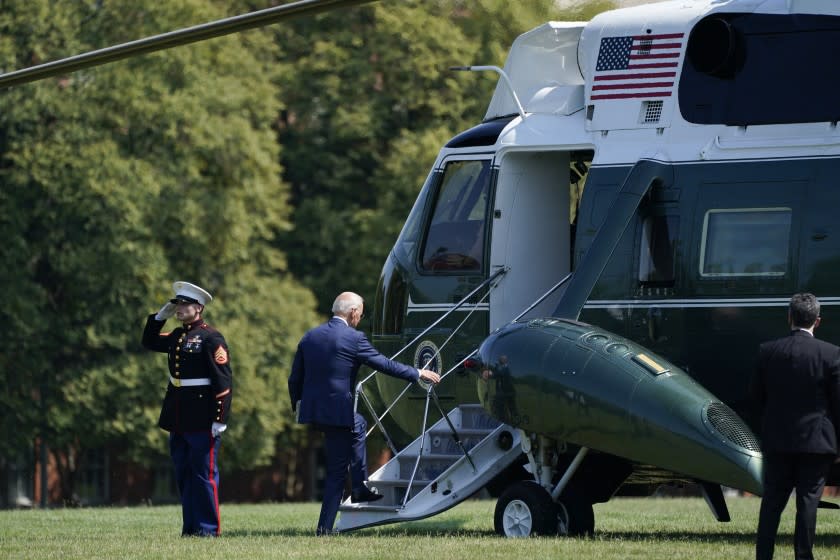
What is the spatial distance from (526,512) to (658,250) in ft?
7.14

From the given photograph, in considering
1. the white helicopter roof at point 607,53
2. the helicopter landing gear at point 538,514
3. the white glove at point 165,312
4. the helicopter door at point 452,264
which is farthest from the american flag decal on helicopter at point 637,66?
the white glove at point 165,312

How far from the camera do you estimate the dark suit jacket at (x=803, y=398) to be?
9719mm

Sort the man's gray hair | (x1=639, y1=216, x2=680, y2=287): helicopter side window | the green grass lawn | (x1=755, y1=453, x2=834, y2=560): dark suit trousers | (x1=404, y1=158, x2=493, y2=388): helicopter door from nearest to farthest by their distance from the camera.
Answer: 1. (x1=755, y1=453, x2=834, y2=560): dark suit trousers
2. the green grass lawn
3. (x1=639, y1=216, x2=680, y2=287): helicopter side window
4. the man's gray hair
5. (x1=404, y1=158, x2=493, y2=388): helicopter door

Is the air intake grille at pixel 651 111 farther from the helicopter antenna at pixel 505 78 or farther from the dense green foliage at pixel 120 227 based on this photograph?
the dense green foliage at pixel 120 227

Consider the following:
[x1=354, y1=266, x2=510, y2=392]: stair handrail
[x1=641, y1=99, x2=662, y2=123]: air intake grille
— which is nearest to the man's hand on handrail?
[x1=354, y1=266, x2=510, y2=392]: stair handrail

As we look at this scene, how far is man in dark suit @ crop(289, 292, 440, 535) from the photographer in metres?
12.7

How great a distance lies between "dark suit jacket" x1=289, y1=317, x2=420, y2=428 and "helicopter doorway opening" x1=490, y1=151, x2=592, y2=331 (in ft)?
4.80

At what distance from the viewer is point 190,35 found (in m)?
9.58

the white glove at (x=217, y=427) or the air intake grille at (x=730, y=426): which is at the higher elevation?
the air intake grille at (x=730, y=426)

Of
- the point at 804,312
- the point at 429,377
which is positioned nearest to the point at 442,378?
the point at 429,377

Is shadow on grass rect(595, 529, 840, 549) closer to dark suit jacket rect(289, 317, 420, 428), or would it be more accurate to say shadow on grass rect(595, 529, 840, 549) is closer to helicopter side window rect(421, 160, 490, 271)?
dark suit jacket rect(289, 317, 420, 428)

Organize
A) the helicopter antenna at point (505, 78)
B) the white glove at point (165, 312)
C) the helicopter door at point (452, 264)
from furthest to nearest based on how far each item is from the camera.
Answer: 1. the helicopter door at point (452, 264)
2. the helicopter antenna at point (505, 78)
3. the white glove at point (165, 312)

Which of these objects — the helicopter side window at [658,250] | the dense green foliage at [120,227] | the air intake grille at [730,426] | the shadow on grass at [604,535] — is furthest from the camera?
the dense green foliage at [120,227]

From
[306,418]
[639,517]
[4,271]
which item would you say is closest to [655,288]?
[306,418]
